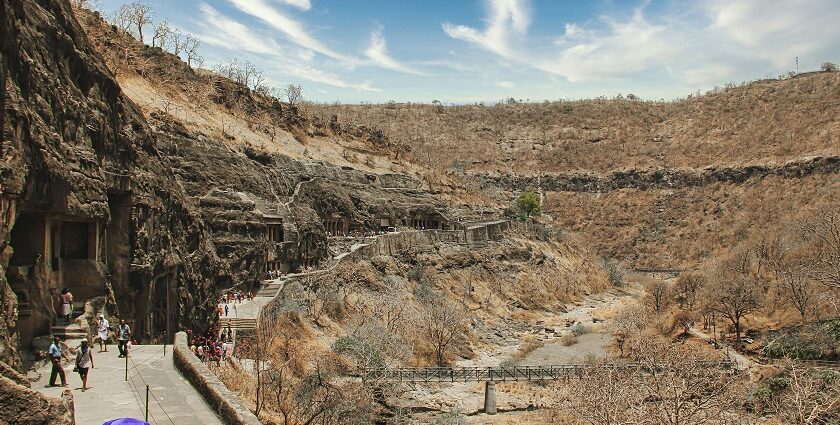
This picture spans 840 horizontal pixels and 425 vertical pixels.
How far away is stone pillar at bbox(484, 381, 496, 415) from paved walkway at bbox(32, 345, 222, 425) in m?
16.8

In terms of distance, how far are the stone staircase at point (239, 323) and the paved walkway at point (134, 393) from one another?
31.3 feet

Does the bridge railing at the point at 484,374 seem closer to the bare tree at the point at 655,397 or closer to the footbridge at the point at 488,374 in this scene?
the footbridge at the point at 488,374

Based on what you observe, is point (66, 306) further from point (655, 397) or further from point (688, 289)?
point (688, 289)

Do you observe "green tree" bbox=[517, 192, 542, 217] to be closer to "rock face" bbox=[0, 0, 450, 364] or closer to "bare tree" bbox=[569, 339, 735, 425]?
"rock face" bbox=[0, 0, 450, 364]

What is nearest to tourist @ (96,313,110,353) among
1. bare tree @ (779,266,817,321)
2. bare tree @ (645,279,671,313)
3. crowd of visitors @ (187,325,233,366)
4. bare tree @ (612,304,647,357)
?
crowd of visitors @ (187,325,233,366)

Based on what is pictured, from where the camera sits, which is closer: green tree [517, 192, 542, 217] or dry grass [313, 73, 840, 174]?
green tree [517, 192, 542, 217]

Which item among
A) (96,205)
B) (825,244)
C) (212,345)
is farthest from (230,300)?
(825,244)

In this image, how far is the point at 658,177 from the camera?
9975cm

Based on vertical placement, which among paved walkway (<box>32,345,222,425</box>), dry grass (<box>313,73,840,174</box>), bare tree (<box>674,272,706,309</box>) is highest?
dry grass (<box>313,73,840,174</box>)

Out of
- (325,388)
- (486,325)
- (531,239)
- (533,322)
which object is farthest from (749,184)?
(325,388)

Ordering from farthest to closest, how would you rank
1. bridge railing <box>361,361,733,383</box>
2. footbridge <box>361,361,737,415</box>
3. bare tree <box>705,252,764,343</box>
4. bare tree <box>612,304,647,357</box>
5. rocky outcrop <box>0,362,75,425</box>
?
bare tree <box>612,304,647,357</box>
bare tree <box>705,252,764,343</box>
bridge railing <box>361,361,733,383</box>
footbridge <box>361,361,737,415</box>
rocky outcrop <box>0,362,75,425</box>

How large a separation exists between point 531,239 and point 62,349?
190 ft

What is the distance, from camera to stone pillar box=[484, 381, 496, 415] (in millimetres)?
30156

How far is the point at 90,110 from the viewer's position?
2022 cm
